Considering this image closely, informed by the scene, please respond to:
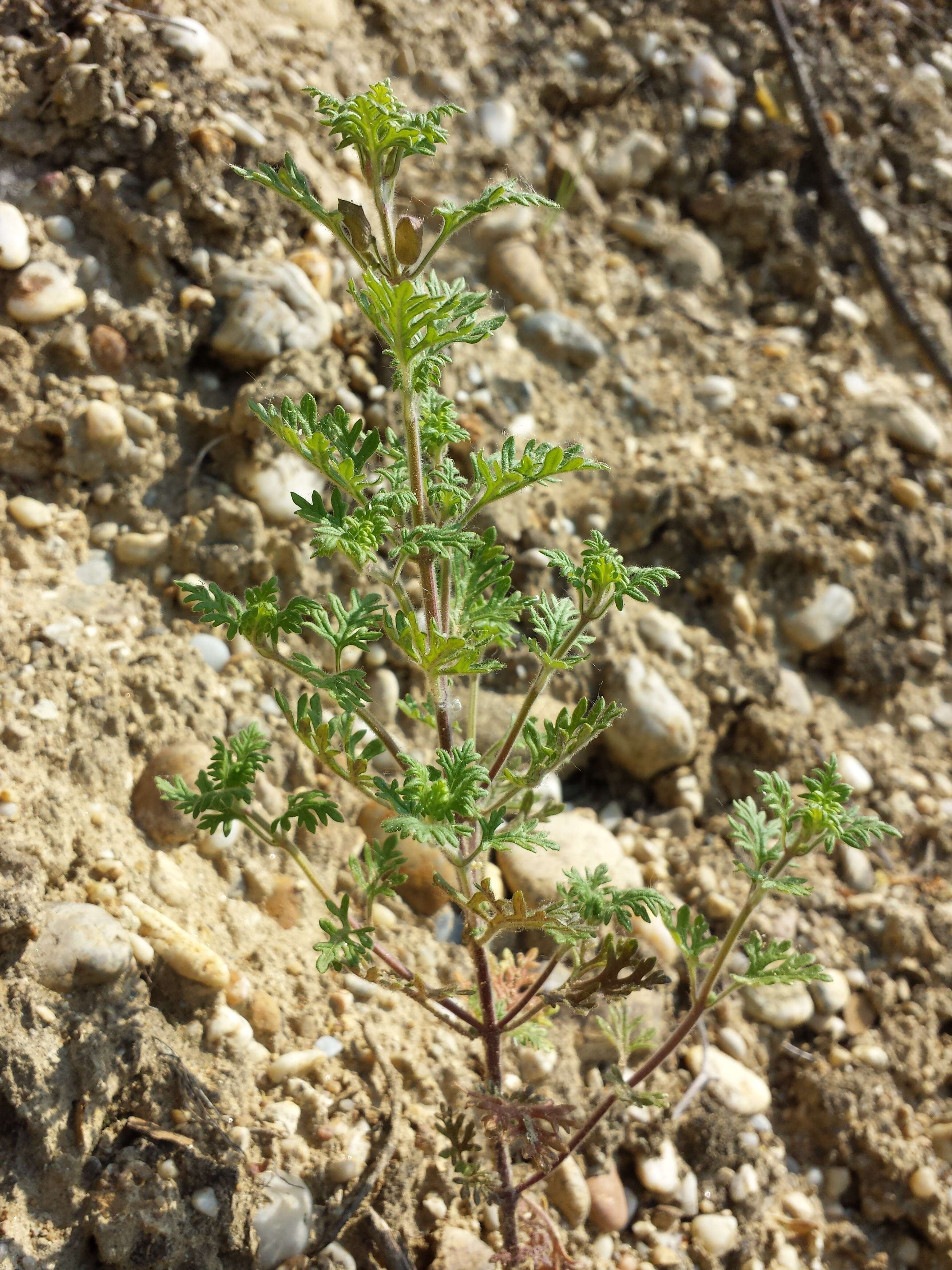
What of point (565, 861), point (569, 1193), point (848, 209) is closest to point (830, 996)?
point (565, 861)

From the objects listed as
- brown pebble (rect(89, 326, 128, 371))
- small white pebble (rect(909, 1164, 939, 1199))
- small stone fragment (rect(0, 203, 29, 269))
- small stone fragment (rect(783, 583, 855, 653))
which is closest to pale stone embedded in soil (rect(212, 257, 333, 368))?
brown pebble (rect(89, 326, 128, 371))

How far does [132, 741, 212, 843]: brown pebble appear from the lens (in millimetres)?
2504

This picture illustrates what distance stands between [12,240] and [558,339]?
1900 millimetres

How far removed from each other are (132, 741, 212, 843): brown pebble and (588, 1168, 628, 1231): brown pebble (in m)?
1.37

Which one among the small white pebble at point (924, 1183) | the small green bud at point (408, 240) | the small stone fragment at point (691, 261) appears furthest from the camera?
the small stone fragment at point (691, 261)

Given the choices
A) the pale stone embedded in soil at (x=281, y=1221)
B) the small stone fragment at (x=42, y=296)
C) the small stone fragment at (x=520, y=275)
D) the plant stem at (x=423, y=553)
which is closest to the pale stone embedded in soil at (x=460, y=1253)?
the pale stone embedded in soil at (x=281, y=1221)

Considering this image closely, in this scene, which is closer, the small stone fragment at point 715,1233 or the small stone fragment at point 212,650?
the small stone fragment at point 715,1233

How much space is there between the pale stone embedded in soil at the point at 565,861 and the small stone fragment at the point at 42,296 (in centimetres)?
204

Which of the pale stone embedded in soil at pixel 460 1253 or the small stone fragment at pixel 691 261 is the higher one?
the small stone fragment at pixel 691 261

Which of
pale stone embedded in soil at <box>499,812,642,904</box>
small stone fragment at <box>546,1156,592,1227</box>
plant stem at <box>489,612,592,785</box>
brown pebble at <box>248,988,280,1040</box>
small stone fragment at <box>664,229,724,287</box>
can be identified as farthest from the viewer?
small stone fragment at <box>664,229,724,287</box>

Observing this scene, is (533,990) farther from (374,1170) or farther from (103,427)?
(103,427)

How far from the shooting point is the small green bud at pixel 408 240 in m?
1.57

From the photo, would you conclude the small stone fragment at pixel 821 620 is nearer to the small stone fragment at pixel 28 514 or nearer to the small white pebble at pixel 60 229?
the small stone fragment at pixel 28 514

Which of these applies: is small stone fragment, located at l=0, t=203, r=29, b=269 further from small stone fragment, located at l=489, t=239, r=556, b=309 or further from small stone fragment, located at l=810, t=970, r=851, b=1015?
small stone fragment, located at l=810, t=970, r=851, b=1015
